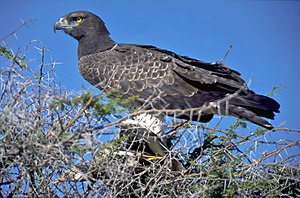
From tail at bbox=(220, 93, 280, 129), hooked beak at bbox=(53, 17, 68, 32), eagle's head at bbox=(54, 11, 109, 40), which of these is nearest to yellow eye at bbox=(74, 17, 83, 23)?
eagle's head at bbox=(54, 11, 109, 40)

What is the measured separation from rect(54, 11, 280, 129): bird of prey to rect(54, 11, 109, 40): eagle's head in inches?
14.7

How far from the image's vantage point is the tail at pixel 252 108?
173 inches

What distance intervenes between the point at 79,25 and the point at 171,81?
174 centimetres

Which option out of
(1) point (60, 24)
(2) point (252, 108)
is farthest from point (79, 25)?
(2) point (252, 108)

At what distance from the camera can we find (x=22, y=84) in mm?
3314

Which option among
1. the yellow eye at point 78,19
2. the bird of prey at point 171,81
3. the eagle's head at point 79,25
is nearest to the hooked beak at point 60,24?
the eagle's head at point 79,25

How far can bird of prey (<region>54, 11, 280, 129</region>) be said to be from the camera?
4477mm

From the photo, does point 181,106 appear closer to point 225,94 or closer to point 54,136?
point 225,94

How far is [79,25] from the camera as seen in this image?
6.05 metres

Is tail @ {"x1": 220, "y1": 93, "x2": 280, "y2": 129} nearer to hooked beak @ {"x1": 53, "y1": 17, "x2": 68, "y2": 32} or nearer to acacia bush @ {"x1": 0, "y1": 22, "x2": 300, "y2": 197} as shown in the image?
acacia bush @ {"x1": 0, "y1": 22, "x2": 300, "y2": 197}

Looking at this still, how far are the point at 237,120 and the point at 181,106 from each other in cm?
60

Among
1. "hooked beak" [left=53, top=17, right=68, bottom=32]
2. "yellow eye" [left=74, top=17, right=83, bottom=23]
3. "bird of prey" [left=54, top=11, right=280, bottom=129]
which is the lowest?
"bird of prey" [left=54, top=11, right=280, bottom=129]

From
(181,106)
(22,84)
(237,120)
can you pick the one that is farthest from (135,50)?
(22,84)

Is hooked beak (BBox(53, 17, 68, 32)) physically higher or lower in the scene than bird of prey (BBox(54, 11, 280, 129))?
higher
